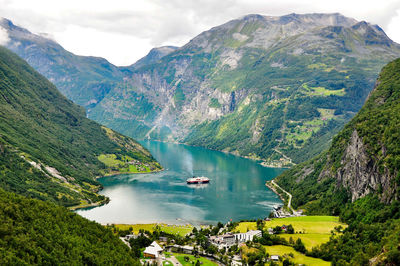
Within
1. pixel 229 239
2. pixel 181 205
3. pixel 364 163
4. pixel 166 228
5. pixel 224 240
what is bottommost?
pixel 224 240

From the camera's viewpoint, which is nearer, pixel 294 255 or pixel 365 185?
pixel 294 255

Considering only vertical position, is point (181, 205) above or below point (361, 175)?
below

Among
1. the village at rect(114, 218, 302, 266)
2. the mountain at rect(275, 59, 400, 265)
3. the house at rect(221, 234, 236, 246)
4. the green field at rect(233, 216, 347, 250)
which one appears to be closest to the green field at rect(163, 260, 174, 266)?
the village at rect(114, 218, 302, 266)

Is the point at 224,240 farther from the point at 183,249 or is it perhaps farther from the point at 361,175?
the point at 361,175

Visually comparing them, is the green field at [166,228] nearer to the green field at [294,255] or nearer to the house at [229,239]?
the house at [229,239]

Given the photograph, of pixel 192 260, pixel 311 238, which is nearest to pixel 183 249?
pixel 192 260

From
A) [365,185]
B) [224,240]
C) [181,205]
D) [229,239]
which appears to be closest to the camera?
[224,240]

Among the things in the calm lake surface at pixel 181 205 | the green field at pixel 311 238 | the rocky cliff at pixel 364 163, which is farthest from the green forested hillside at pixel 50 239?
the rocky cliff at pixel 364 163

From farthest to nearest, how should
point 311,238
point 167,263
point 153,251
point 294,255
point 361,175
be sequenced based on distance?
1. point 361,175
2. point 311,238
3. point 294,255
4. point 153,251
5. point 167,263
